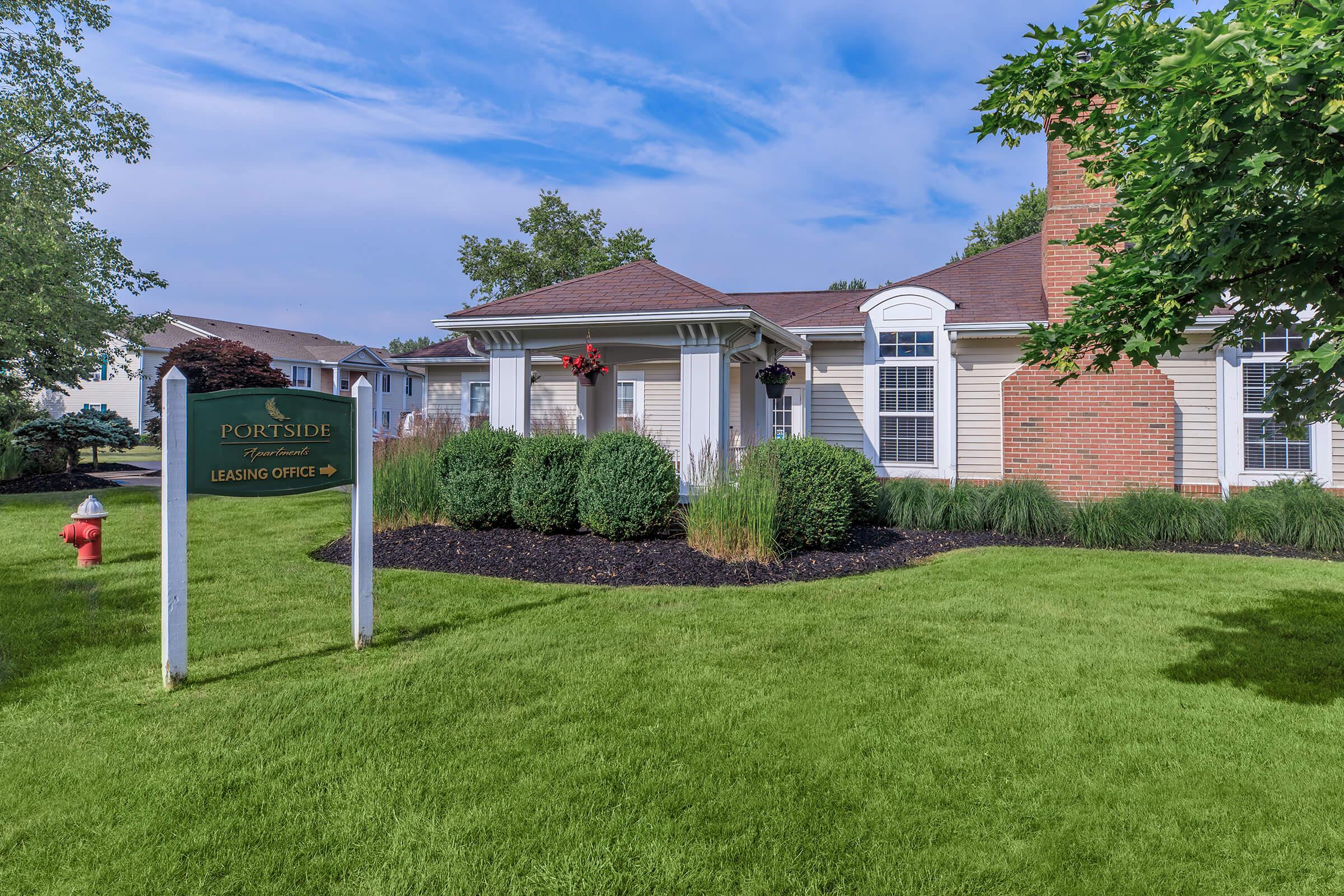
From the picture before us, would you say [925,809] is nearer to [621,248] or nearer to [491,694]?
[491,694]

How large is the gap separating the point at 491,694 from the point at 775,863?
199cm

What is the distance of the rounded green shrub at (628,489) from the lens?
789 centimetres

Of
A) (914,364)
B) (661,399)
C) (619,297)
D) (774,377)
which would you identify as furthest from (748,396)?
(661,399)

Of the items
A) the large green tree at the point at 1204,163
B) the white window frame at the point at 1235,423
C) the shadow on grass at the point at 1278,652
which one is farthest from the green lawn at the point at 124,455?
the white window frame at the point at 1235,423

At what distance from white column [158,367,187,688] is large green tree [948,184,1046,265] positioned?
28622mm

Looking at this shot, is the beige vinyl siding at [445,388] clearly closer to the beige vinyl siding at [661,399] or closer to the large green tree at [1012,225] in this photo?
the beige vinyl siding at [661,399]

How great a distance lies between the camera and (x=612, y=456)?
8062 mm

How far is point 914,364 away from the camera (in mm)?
11750

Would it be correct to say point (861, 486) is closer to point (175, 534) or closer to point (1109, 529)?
point (1109, 529)

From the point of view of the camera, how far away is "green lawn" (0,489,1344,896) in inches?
100.0

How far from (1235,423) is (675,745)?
36.0ft

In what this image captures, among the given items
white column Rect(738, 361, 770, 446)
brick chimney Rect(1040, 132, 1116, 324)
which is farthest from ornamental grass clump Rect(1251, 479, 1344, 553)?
white column Rect(738, 361, 770, 446)

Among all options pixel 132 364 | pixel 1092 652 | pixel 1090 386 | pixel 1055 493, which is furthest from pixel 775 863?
pixel 132 364

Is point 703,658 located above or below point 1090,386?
below
